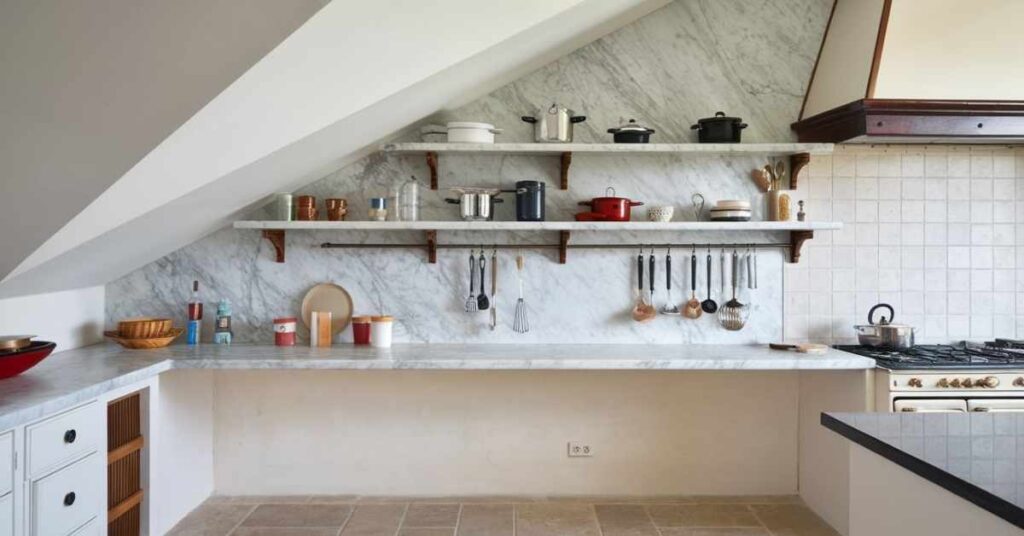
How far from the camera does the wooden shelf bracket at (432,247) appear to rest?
11.3 ft

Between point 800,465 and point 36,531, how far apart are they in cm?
326

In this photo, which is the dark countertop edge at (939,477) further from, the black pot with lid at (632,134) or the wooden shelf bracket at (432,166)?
the wooden shelf bracket at (432,166)

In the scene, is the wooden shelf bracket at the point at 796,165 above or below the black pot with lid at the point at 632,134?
below

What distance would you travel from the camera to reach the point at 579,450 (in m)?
3.52

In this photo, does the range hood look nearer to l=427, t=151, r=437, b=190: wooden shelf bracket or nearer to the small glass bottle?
l=427, t=151, r=437, b=190: wooden shelf bracket

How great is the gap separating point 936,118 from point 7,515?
3.70m

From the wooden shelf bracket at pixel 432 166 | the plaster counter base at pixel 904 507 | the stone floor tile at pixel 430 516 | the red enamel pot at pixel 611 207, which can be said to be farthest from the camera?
the wooden shelf bracket at pixel 432 166

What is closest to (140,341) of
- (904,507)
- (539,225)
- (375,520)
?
(375,520)

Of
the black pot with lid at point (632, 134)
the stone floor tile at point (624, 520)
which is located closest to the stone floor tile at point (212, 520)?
the stone floor tile at point (624, 520)

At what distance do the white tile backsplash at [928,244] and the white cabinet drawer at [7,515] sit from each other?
3276mm

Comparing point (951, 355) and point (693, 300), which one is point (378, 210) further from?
point (951, 355)

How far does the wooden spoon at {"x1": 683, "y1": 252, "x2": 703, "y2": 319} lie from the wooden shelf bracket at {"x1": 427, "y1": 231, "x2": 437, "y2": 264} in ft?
4.32

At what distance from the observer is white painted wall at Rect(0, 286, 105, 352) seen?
2.68 meters

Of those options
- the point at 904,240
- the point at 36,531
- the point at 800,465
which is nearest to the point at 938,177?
the point at 904,240
